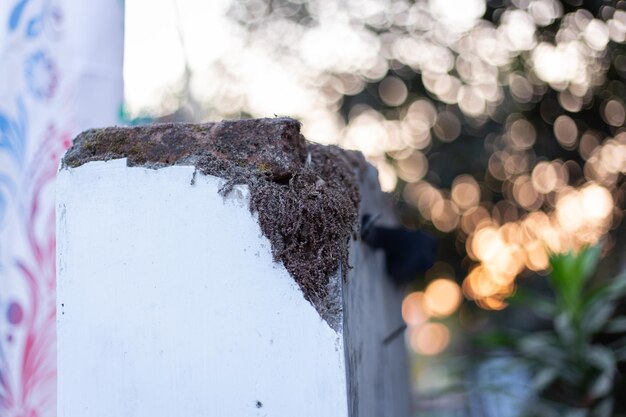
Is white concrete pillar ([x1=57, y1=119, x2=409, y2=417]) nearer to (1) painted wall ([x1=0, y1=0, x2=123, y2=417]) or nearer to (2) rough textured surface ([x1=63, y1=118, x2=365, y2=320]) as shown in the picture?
(2) rough textured surface ([x1=63, y1=118, x2=365, y2=320])

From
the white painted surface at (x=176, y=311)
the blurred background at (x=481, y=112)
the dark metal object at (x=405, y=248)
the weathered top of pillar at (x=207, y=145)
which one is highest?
the weathered top of pillar at (x=207, y=145)

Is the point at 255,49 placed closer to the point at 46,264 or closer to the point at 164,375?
the point at 46,264

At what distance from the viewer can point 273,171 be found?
2.01m

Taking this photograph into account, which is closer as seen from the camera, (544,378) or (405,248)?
(405,248)

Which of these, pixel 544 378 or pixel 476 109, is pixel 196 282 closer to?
pixel 544 378

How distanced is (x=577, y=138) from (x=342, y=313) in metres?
8.16

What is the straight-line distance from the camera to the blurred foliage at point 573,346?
4.15m

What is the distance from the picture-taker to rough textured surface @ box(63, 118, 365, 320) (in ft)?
6.35

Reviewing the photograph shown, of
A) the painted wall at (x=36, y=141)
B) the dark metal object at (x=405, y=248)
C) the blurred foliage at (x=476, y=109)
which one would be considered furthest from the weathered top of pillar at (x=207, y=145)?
the blurred foliage at (x=476, y=109)

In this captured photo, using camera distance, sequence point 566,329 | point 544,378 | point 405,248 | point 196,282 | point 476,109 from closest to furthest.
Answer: point 196,282
point 405,248
point 544,378
point 566,329
point 476,109

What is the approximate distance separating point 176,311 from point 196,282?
97 mm

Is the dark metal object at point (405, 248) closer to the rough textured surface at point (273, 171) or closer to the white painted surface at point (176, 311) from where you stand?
the rough textured surface at point (273, 171)

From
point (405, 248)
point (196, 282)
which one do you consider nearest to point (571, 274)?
point (405, 248)

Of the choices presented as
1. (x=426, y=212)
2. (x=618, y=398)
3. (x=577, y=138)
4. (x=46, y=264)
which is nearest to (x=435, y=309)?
(x=426, y=212)
